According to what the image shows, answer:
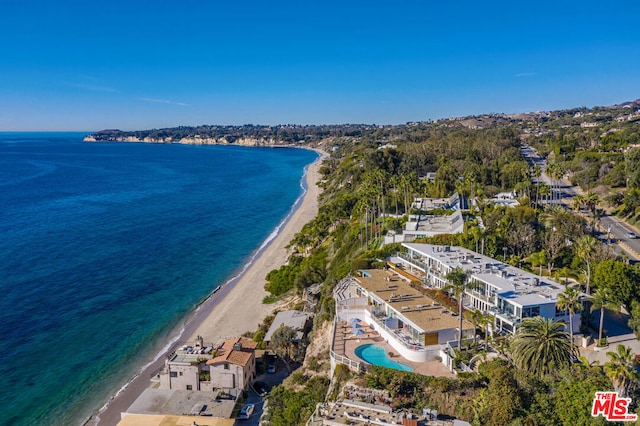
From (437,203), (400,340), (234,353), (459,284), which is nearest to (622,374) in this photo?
(459,284)

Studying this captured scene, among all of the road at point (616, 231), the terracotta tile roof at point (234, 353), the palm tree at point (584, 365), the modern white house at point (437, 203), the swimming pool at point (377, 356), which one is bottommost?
the terracotta tile roof at point (234, 353)

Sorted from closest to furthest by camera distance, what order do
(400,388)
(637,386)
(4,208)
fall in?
(637,386)
(400,388)
(4,208)

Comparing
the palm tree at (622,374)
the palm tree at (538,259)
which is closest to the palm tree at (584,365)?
the palm tree at (622,374)

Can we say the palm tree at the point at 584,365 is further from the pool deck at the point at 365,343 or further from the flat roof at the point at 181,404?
the flat roof at the point at 181,404

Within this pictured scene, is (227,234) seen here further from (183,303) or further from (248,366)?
(248,366)

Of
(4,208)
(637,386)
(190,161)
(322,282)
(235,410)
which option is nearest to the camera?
(637,386)

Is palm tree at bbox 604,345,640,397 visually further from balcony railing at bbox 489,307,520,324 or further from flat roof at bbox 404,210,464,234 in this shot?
flat roof at bbox 404,210,464,234

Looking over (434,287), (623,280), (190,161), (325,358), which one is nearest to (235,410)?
(325,358)
